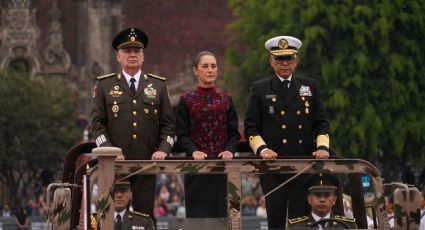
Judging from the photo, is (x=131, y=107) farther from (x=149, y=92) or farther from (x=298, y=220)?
(x=298, y=220)

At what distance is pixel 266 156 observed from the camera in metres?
13.9

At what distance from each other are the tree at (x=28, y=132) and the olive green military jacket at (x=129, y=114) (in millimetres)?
34838

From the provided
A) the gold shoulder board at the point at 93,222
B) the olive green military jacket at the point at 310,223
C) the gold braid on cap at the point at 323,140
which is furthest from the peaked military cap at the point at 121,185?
the gold braid on cap at the point at 323,140

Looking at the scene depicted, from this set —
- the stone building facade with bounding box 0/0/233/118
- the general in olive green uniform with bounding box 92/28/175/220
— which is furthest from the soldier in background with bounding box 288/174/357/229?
the stone building facade with bounding box 0/0/233/118

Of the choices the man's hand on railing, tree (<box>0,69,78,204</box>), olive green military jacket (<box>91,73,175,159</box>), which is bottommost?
the man's hand on railing

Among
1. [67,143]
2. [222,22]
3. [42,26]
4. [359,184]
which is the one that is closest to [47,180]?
[67,143]

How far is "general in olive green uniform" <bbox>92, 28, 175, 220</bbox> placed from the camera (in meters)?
14.8

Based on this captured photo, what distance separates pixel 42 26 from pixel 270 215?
174 ft

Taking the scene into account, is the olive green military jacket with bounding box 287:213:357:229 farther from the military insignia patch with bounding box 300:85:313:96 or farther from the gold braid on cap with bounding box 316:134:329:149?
the military insignia patch with bounding box 300:85:313:96

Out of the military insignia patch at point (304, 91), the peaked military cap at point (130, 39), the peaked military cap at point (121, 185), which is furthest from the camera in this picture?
the military insignia patch at point (304, 91)

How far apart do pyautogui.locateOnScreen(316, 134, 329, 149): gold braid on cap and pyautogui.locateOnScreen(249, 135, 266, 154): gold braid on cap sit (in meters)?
0.50

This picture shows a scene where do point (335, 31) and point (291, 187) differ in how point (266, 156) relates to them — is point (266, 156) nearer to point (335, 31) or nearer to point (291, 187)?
point (291, 187)

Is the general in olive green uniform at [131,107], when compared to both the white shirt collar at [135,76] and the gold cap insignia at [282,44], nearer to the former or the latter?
the white shirt collar at [135,76]

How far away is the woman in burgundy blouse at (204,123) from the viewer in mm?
14656
